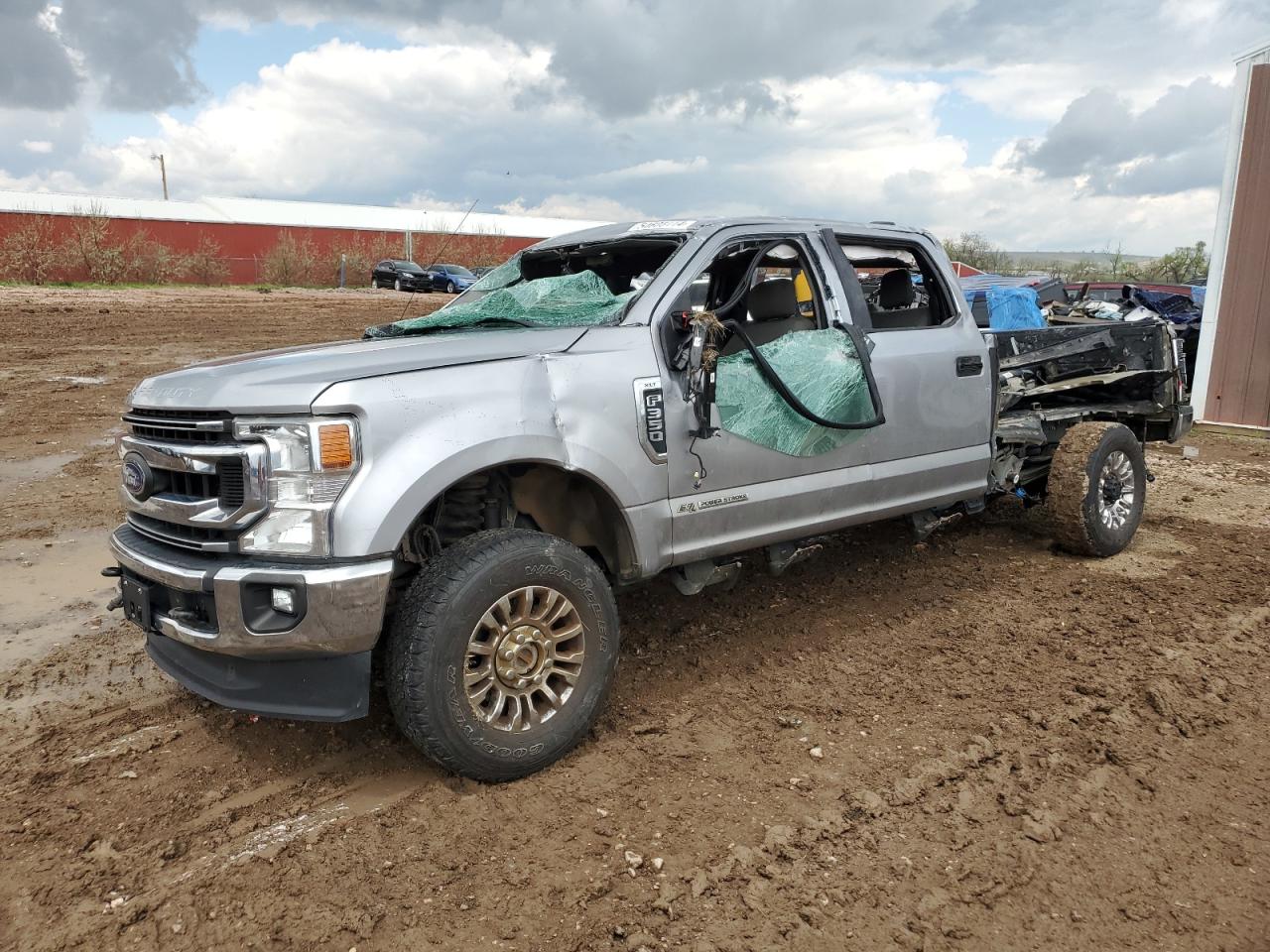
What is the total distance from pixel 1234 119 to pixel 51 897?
42.9 feet

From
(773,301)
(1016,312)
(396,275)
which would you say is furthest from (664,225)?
(396,275)

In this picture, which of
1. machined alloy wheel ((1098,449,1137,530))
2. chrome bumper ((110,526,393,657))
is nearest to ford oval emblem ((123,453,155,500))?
chrome bumper ((110,526,393,657))

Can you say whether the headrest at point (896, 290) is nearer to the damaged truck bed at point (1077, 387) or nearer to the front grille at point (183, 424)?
the damaged truck bed at point (1077, 387)

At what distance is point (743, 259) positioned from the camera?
4.80 meters

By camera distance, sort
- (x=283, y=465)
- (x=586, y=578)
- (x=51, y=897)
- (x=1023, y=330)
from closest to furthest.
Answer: (x=51, y=897)
(x=283, y=465)
(x=586, y=578)
(x=1023, y=330)

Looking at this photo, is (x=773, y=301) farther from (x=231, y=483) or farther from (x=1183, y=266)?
(x=1183, y=266)

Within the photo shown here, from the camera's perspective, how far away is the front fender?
3.12 metres

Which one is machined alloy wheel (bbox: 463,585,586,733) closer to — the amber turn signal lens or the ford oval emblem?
the amber turn signal lens

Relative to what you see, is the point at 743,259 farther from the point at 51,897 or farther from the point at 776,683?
the point at 51,897

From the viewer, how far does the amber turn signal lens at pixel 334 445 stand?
3.07 metres

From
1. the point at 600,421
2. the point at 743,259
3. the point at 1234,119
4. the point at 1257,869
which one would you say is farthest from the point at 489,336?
the point at 1234,119

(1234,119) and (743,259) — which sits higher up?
(1234,119)

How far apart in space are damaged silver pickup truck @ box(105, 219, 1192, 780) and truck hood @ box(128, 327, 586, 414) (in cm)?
1

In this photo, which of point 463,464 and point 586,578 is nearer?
point 463,464
